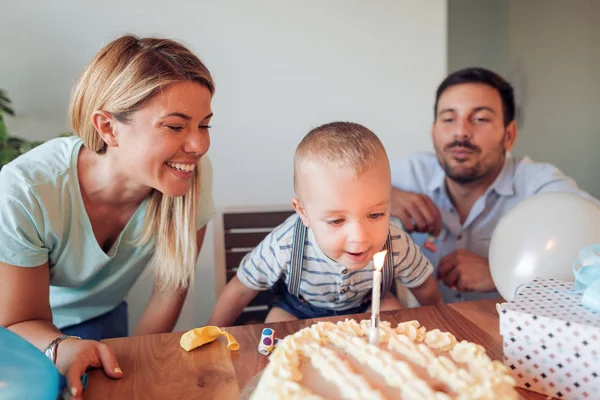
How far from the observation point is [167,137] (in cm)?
121

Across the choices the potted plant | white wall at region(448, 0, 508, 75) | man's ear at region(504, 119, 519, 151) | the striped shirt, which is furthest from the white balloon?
white wall at region(448, 0, 508, 75)

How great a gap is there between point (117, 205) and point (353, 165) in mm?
698

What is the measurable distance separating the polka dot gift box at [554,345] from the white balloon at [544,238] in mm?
264

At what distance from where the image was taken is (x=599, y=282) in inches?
31.7

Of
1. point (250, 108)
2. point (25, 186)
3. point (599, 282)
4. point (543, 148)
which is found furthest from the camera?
point (543, 148)

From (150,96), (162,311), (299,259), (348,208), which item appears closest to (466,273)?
(299,259)

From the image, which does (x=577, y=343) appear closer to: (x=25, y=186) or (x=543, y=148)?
(x=25, y=186)

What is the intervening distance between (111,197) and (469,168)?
3.87 feet

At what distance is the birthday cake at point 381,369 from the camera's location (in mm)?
612

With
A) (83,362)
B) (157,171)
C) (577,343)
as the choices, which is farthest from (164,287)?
(577,343)

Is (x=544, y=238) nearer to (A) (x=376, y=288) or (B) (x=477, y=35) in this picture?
(A) (x=376, y=288)

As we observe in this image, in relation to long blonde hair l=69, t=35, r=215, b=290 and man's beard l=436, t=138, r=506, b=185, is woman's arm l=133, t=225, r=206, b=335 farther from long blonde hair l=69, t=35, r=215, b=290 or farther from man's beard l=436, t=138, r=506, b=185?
man's beard l=436, t=138, r=506, b=185

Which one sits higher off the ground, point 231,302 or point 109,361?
point 109,361

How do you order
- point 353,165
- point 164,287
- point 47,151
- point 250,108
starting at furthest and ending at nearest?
1. point 250,108
2. point 164,287
3. point 47,151
4. point 353,165
